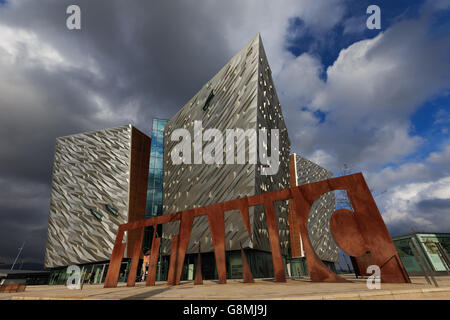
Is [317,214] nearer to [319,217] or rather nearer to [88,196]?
[319,217]

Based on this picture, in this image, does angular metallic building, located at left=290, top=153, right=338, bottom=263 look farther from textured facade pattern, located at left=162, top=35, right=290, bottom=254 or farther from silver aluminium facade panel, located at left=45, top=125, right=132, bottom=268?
silver aluminium facade panel, located at left=45, top=125, right=132, bottom=268

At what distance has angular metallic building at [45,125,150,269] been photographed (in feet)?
96.6

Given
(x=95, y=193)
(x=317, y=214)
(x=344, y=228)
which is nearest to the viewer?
(x=344, y=228)

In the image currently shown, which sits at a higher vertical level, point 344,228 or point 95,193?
point 95,193

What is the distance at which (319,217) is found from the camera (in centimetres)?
3478

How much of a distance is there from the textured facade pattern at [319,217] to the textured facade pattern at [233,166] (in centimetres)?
879

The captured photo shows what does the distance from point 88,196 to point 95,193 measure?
1.26 m

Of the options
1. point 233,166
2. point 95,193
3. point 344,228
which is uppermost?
point 95,193

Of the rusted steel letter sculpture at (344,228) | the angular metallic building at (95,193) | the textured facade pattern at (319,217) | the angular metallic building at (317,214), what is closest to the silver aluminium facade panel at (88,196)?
the angular metallic building at (95,193)

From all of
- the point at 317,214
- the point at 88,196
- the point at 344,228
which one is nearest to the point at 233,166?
the point at 344,228

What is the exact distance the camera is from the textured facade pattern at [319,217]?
32.6 m

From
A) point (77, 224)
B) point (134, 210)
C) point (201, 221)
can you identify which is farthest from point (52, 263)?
point (201, 221)
